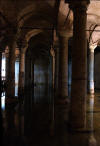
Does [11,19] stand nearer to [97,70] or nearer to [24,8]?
[24,8]

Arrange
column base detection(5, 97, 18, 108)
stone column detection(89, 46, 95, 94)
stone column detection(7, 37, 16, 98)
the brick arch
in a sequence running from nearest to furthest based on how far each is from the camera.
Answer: the brick arch, column base detection(5, 97, 18, 108), stone column detection(7, 37, 16, 98), stone column detection(89, 46, 95, 94)

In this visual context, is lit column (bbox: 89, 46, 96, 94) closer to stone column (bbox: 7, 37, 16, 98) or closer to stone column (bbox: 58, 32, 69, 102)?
stone column (bbox: 58, 32, 69, 102)

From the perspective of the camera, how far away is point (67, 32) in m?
11.7

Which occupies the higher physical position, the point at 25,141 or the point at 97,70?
the point at 97,70

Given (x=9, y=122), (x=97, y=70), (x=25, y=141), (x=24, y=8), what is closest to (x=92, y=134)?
(x=25, y=141)

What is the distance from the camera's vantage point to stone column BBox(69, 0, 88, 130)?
21.2ft

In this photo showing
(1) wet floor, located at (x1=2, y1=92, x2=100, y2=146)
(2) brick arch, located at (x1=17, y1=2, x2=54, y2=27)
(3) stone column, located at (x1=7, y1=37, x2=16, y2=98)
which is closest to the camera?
(1) wet floor, located at (x1=2, y1=92, x2=100, y2=146)

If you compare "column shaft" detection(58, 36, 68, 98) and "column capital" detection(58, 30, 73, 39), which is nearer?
"column capital" detection(58, 30, 73, 39)

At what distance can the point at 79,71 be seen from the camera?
6.46 meters

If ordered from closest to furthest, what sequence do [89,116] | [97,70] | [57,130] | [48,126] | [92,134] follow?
[92,134] < [57,130] < [48,126] < [89,116] < [97,70]

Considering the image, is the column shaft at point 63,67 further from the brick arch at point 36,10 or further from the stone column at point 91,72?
the stone column at point 91,72

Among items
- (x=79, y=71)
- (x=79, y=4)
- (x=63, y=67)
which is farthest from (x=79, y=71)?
(x=63, y=67)

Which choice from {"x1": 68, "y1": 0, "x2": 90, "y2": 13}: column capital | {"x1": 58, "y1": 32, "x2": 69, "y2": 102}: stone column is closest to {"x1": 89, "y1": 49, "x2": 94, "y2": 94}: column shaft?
{"x1": 58, "y1": 32, "x2": 69, "y2": 102}: stone column

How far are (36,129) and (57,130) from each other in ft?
2.48
